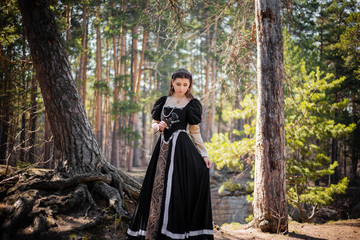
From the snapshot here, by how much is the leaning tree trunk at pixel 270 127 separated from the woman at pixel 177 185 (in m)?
1.75

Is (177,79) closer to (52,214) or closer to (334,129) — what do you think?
(52,214)

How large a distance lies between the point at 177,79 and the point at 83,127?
1.58 m

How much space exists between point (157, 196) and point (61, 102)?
74.5 inches

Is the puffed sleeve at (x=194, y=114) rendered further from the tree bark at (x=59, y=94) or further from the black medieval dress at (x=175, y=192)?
the tree bark at (x=59, y=94)

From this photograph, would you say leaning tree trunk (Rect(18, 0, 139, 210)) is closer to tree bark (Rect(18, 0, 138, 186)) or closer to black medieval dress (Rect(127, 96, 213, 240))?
tree bark (Rect(18, 0, 138, 186))

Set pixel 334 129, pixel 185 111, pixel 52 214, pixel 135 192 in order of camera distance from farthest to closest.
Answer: pixel 334 129 → pixel 135 192 → pixel 185 111 → pixel 52 214

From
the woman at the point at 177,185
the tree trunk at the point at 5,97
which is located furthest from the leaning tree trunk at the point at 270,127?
the tree trunk at the point at 5,97

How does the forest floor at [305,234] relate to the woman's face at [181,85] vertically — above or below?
below

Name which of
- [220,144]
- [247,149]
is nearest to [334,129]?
[247,149]

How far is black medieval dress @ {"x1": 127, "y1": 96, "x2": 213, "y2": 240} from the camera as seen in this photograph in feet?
8.71

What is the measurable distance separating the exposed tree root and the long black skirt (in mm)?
423

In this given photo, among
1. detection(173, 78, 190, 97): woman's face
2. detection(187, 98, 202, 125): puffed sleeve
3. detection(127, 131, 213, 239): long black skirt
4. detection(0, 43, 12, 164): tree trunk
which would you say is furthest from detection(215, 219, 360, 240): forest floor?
detection(0, 43, 12, 164): tree trunk

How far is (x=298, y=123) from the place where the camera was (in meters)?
6.30

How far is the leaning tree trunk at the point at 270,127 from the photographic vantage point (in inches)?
165
